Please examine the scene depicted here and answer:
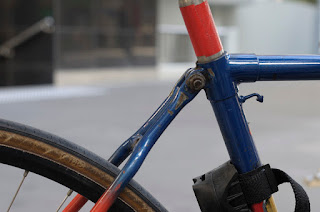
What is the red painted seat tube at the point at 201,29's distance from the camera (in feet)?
2.74

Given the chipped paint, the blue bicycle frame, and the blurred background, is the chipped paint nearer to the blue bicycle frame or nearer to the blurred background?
the blue bicycle frame

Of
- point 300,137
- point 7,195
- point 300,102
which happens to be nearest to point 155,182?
point 7,195

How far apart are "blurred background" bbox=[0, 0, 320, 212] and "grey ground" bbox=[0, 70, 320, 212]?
1 cm

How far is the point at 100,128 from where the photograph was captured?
4.57 meters

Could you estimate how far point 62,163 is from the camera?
2.61ft

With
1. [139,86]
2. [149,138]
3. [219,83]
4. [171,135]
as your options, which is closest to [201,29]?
[219,83]

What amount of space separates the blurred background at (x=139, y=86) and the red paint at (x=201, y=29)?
0.74m

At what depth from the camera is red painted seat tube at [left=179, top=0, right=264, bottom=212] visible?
835 millimetres

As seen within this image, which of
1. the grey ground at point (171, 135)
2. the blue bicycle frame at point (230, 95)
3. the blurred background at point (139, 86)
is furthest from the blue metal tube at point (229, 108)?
the blurred background at point (139, 86)

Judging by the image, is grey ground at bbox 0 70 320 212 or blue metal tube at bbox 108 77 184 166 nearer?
blue metal tube at bbox 108 77 184 166

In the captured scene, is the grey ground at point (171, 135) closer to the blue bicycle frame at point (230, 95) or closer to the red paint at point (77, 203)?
the red paint at point (77, 203)

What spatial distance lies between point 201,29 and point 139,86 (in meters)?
8.59

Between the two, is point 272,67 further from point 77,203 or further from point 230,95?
point 77,203

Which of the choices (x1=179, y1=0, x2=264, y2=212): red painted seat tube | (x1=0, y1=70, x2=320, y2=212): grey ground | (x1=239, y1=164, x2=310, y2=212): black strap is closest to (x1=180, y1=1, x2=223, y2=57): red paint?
(x1=179, y1=0, x2=264, y2=212): red painted seat tube
